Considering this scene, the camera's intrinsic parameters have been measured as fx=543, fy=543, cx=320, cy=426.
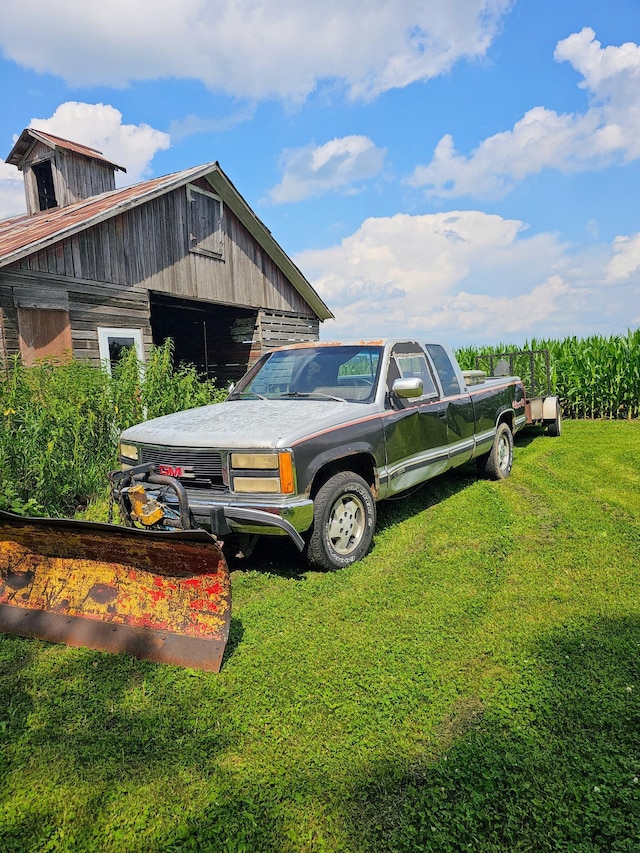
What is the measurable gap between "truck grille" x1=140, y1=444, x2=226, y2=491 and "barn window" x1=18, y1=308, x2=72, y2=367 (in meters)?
5.83

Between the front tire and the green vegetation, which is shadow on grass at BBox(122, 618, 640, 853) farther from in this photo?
the green vegetation

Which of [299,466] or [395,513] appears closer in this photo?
[299,466]

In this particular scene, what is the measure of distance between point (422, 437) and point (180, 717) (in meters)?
3.56

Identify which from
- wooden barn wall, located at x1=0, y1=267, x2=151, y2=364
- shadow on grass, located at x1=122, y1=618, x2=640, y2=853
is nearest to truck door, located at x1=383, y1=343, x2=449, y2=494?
shadow on grass, located at x1=122, y1=618, x2=640, y2=853

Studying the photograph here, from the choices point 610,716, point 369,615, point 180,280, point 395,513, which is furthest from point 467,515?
point 180,280

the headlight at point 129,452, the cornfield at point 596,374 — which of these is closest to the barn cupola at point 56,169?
the cornfield at point 596,374

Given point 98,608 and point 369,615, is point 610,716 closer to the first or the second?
point 369,615

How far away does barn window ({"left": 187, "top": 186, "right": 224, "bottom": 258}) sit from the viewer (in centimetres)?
1297

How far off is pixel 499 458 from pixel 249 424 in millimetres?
4346

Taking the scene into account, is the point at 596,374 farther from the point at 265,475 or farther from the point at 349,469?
the point at 265,475

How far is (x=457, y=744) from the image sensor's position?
2453mm

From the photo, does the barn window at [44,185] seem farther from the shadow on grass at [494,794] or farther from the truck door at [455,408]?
the shadow on grass at [494,794]

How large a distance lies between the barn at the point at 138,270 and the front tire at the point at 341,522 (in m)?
4.95

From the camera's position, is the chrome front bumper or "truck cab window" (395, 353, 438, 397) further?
"truck cab window" (395, 353, 438, 397)
